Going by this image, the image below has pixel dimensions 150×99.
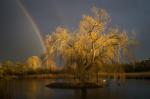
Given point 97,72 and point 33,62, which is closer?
point 97,72

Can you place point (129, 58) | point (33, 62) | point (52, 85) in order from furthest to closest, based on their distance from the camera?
point (33, 62), point (52, 85), point (129, 58)

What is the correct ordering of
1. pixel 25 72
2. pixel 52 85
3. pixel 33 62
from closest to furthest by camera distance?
1. pixel 52 85
2. pixel 33 62
3. pixel 25 72

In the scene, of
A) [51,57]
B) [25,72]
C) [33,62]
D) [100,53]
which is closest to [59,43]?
[51,57]

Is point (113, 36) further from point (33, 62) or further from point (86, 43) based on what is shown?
point (33, 62)

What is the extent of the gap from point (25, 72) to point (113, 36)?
32.1 m

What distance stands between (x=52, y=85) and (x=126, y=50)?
9.98 m

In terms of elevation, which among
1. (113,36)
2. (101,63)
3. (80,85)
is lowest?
(80,85)

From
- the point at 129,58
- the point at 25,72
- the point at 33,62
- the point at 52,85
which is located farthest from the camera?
the point at 25,72

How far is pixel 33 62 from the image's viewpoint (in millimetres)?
63094

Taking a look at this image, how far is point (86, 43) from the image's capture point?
41219 mm

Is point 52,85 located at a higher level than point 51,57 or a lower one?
lower

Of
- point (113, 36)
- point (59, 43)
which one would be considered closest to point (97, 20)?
point (113, 36)

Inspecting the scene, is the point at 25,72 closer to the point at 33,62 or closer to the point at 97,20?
the point at 33,62

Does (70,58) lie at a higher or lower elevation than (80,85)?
higher
